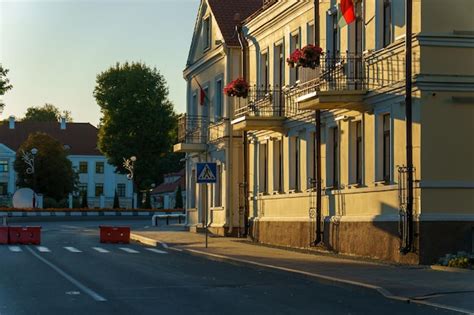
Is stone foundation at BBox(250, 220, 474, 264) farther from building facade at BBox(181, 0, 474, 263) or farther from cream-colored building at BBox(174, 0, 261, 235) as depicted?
cream-colored building at BBox(174, 0, 261, 235)

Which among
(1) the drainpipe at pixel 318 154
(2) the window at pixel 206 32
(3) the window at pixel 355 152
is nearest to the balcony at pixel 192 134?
(2) the window at pixel 206 32

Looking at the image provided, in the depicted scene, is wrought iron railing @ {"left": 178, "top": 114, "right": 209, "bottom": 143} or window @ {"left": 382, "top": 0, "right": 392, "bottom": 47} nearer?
window @ {"left": 382, "top": 0, "right": 392, "bottom": 47}

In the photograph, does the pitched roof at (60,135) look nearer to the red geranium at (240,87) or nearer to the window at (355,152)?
the red geranium at (240,87)

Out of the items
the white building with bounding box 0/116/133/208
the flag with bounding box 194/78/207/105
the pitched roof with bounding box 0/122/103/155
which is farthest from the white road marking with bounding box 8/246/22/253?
the pitched roof with bounding box 0/122/103/155

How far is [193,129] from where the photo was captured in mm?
46250

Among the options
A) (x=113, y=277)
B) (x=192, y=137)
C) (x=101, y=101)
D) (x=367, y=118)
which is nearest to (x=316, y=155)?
(x=367, y=118)

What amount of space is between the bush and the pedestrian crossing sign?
415 inches

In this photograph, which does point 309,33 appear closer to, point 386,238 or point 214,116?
point 386,238

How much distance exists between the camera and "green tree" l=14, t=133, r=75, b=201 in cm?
10562

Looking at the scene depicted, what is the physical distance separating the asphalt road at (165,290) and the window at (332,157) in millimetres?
4530

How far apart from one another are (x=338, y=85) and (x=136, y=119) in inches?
2738

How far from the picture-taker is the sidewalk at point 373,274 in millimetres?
16688

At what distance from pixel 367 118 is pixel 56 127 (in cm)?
12079

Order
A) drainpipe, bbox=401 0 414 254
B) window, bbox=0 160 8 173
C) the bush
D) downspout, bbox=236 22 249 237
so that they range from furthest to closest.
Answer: window, bbox=0 160 8 173, downspout, bbox=236 22 249 237, drainpipe, bbox=401 0 414 254, the bush
